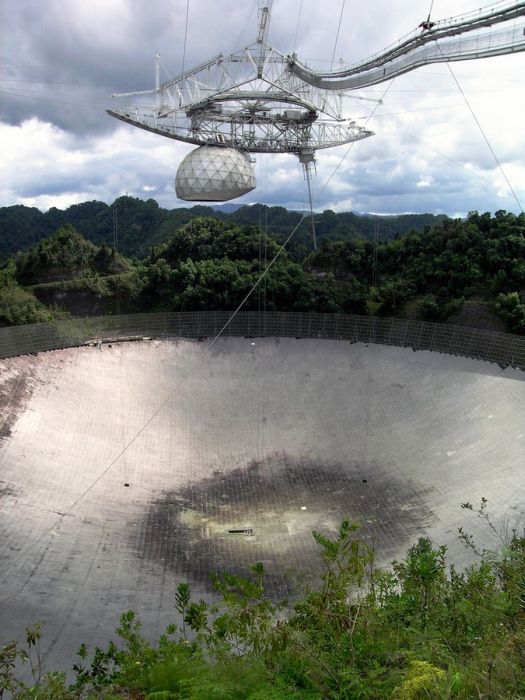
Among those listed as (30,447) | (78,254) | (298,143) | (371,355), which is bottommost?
(30,447)

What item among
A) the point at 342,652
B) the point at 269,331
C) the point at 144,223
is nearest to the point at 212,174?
the point at 269,331

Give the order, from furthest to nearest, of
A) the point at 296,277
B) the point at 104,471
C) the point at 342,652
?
the point at 296,277
the point at 104,471
the point at 342,652

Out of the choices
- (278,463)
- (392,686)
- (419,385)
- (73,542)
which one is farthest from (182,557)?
(419,385)

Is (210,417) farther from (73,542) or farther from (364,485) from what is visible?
(73,542)

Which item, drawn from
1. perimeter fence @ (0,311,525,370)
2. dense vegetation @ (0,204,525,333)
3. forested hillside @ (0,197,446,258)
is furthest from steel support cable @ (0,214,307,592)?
forested hillside @ (0,197,446,258)

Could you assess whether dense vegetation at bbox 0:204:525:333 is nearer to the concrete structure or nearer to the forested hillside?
the concrete structure

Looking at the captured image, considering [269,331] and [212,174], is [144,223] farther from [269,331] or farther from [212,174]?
[269,331]

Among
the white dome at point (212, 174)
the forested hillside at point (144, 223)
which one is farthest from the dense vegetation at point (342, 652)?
the forested hillside at point (144, 223)
